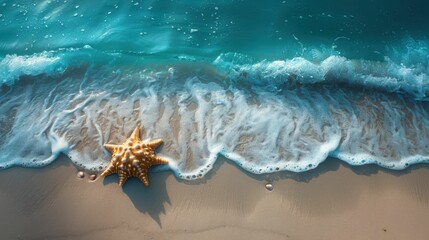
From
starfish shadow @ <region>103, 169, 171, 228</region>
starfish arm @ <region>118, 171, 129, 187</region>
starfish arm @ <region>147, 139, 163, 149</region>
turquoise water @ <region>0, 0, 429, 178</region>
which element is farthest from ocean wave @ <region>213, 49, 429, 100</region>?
starfish arm @ <region>118, 171, 129, 187</region>

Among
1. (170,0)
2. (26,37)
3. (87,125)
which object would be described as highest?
(170,0)

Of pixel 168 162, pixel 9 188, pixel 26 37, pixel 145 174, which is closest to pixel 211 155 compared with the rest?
pixel 168 162

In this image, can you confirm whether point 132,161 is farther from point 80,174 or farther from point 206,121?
point 206,121

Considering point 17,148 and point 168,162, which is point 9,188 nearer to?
point 17,148

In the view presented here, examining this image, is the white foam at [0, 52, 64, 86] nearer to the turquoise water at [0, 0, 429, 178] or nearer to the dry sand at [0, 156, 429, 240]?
the turquoise water at [0, 0, 429, 178]

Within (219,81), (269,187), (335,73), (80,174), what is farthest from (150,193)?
(335,73)

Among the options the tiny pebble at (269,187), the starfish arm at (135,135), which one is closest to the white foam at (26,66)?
the starfish arm at (135,135)
